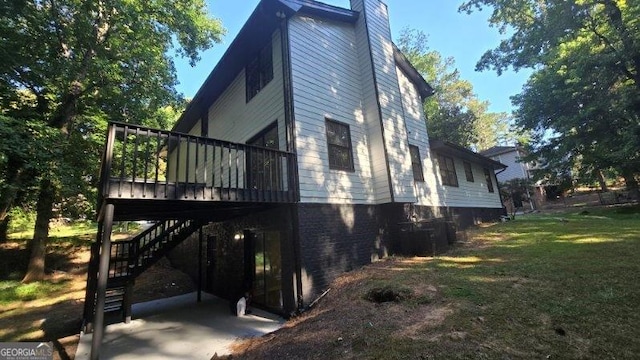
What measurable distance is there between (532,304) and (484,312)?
2.69 ft

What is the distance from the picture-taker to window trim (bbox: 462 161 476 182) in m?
16.6

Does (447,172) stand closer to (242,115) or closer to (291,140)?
(291,140)

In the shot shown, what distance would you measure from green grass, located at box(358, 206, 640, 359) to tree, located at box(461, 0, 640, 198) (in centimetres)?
1155

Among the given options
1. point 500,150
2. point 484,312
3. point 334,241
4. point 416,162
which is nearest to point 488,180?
point 416,162

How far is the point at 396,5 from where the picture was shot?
12688 millimetres

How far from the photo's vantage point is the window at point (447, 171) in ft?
47.5

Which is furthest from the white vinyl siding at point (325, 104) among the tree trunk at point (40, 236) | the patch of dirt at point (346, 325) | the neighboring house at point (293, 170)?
the tree trunk at point (40, 236)

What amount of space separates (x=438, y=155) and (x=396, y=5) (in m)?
6.98

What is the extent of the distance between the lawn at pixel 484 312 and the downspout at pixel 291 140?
765 mm

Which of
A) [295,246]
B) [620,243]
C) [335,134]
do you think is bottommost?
Result: [620,243]

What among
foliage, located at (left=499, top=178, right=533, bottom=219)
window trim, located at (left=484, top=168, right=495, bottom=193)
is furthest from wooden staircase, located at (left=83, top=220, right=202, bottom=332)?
foliage, located at (left=499, top=178, right=533, bottom=219)

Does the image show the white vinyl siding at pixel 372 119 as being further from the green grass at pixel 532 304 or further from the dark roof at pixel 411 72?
the green grass at pixel 532 304

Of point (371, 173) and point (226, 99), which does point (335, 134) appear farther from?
point (226, 99)

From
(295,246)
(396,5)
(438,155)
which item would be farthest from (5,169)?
(438,155)
